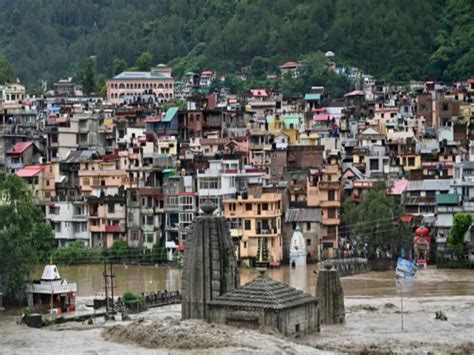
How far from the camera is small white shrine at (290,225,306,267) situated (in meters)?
65.6

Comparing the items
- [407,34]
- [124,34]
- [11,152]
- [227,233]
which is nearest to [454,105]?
[11,152]

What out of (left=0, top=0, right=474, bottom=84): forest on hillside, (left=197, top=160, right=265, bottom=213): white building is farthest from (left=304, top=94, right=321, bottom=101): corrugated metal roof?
(left=197, top=160, right=265, bottom=213): white building

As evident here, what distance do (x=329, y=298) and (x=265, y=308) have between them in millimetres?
4426

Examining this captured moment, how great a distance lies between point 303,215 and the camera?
67812 mm

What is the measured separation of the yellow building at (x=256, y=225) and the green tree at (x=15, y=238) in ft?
33.0

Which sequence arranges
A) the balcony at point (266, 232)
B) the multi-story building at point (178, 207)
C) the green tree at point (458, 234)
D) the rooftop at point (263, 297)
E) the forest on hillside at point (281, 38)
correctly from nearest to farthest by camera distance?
the rooftop at point (263, 297), the green tree at point (458, 234), the balcony at point (266, 232), the multi-story building at point (178, 207), the forest on hillside at point (281, 38)

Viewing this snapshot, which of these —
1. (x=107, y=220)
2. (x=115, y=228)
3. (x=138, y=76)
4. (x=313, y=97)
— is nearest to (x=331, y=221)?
(x=115, y=228)

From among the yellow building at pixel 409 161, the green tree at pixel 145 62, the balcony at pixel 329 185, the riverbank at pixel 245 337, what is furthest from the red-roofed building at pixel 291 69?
the riverbank at pixel 245 337

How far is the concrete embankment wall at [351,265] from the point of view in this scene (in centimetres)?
6100

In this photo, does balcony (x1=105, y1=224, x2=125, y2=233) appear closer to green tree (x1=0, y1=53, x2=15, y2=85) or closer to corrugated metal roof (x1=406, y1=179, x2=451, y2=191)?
corrugated metal roof (x1=406, y1=179, x2=451, y2=191)

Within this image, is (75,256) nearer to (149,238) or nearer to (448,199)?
(149,238)

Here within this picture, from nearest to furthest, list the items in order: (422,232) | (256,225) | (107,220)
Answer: (256,225)
(422,232)
(107,220)

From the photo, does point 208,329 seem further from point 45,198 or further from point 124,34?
point 124,34

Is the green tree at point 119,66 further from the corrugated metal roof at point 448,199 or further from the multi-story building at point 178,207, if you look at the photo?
the corrugated metal roof at point 448,199
